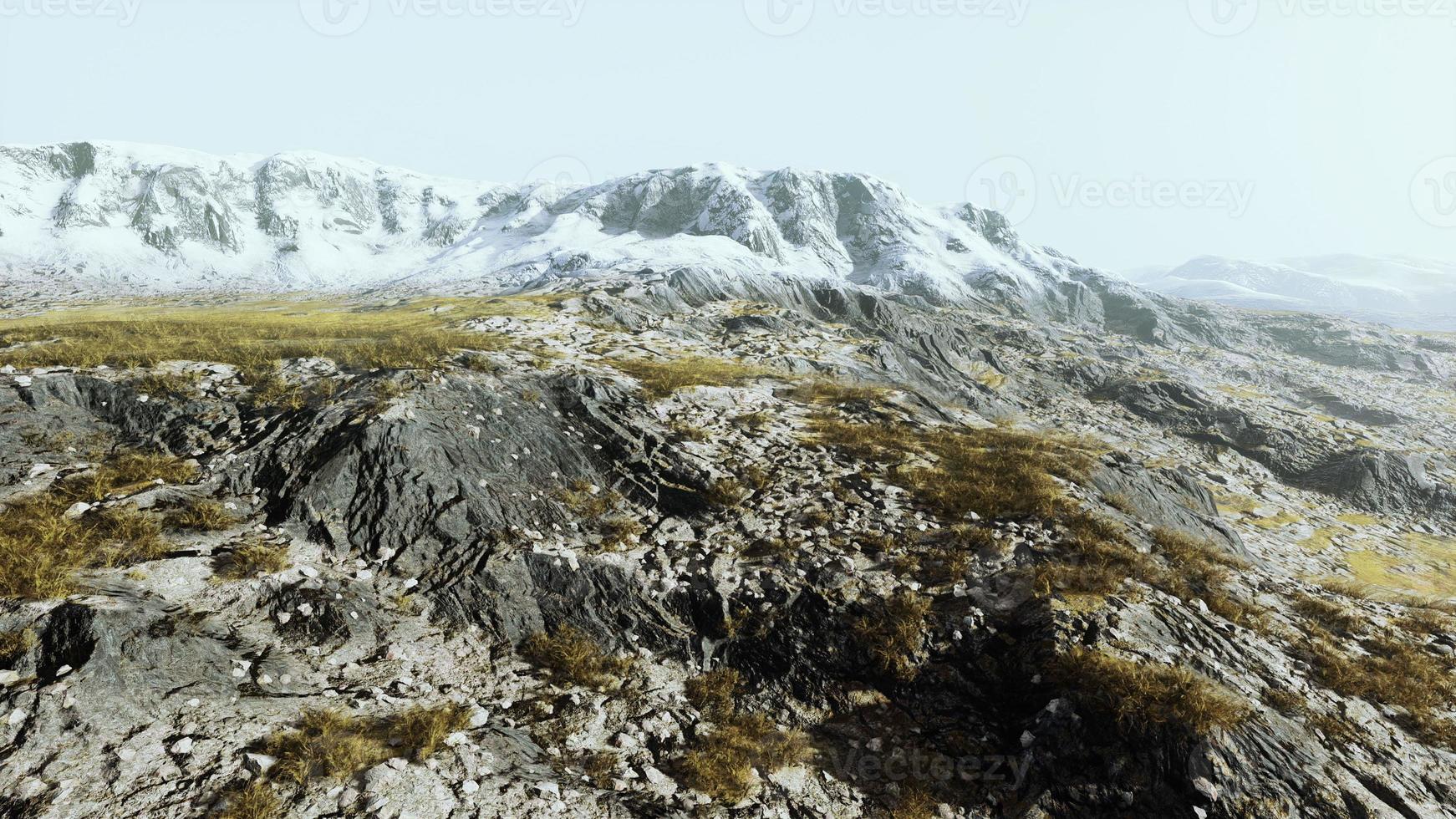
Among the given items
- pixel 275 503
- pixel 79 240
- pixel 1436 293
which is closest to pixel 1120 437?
pixel 275 503

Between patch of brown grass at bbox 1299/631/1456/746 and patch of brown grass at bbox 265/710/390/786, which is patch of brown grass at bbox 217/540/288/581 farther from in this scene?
patch of brown grass at bbox 1299/631/1456/746

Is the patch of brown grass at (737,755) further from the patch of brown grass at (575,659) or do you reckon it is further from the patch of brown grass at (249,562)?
the patch of brown grass at (249,562)

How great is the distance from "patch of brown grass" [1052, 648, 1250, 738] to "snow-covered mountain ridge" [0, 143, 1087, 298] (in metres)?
64.6

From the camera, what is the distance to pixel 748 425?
15.7 metres

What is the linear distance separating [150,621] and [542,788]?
17.8 ft

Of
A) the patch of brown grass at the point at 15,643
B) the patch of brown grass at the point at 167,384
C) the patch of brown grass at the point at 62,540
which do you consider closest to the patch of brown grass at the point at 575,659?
the patch of brown grass at the point at 15,643

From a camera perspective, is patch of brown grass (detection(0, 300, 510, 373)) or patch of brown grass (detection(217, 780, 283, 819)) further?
patch of brown grass (detection(0, 300, 510, 373))

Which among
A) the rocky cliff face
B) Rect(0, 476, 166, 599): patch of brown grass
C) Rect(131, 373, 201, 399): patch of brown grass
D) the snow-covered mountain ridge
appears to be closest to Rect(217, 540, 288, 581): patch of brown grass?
the rocky cliff face

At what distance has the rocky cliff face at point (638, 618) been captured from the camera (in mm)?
6012

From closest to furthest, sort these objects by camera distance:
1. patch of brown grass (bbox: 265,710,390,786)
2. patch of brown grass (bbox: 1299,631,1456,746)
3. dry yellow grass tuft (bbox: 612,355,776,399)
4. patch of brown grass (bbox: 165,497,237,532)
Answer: patch of brown grass (bbox: 265,710,390,786) < patch of brown grass (bbox: 1299,631,1456,746) < patch of brown grass (bbox: 165,497,237,532) < dry yellow grass tuft (bbox: 612,355,776,399)

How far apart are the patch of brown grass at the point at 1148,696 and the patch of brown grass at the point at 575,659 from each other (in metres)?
6.46

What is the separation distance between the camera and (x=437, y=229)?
111625mm

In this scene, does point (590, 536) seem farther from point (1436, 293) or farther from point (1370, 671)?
point (1436, 293)

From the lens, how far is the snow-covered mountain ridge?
3159 inches
